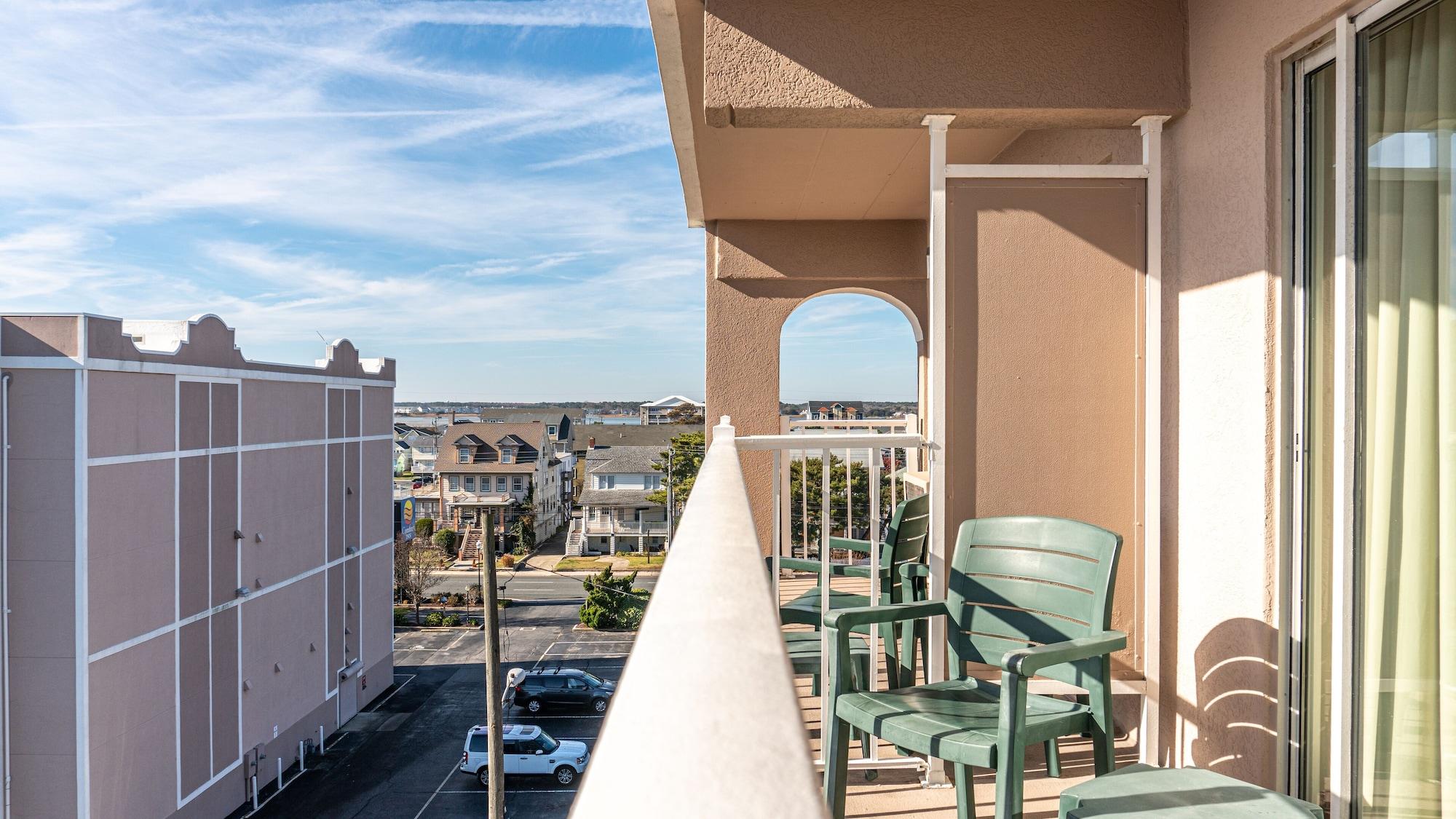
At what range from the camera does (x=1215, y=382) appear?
2475 mm

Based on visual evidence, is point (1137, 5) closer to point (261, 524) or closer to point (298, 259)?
point (261, 524)

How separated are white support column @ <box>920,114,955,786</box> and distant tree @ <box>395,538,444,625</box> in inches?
992

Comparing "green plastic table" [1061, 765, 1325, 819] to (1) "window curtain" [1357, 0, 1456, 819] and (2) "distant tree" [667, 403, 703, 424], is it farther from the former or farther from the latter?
(2) "distant tree" [667, 403, 703, 424]

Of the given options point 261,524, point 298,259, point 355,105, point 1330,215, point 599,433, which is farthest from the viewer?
point 298,259

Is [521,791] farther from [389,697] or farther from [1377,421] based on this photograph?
[1377,421]

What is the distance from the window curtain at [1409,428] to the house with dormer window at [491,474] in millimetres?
34843

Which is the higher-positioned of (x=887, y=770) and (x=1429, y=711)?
(x=1429, y=711)

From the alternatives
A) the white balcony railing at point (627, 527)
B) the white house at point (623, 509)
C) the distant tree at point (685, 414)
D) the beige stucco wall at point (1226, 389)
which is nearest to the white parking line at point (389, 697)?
the white house at point (623, 509)

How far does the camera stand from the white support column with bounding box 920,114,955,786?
272 cm

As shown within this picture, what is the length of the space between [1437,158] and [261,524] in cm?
1712

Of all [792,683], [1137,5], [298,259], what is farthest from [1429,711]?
[298,259]

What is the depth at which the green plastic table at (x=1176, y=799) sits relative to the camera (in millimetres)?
1495

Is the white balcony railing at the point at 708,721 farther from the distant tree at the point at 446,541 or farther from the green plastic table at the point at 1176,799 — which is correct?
the distant tree at the point at 446,541

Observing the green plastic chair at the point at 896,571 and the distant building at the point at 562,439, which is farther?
the distant building at the point at 562,439
